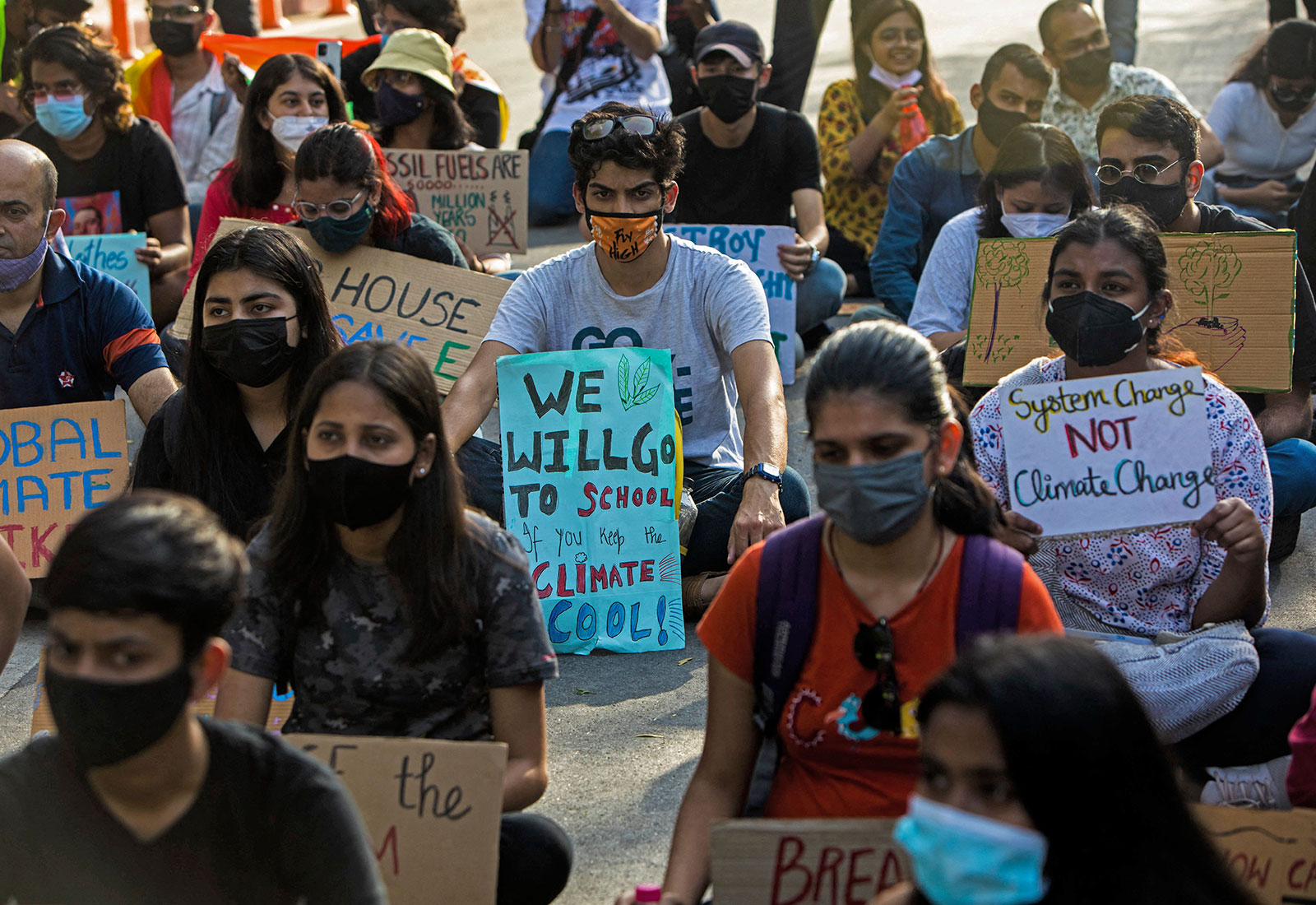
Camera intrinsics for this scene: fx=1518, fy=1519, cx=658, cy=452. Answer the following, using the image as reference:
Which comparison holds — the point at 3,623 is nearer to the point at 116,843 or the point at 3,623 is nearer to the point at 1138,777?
the point at 116,843

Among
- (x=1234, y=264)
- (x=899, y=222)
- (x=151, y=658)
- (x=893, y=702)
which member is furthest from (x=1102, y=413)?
(x=899, y=222)

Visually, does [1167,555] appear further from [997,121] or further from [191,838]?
[997,121]

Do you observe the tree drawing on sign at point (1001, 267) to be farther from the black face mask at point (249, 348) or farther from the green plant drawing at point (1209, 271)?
the black face mask at point (249, 348)

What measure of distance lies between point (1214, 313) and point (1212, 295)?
0.06 m

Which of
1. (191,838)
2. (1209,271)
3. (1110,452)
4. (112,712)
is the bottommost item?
A: (191,838)

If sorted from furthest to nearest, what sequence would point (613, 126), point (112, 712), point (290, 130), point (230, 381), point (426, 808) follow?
point (290, 130), point (613, 126), point (230, 381), point (426, 808), point (112, 712)

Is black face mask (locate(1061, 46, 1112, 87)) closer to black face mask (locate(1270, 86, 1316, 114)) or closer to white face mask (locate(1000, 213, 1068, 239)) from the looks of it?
black face mask (locate(1270, 86, 1316, 114))

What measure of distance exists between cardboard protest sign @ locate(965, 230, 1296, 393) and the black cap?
2.62 meters

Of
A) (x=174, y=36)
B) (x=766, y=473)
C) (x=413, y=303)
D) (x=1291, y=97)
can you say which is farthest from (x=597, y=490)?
(x=1291, y=97)

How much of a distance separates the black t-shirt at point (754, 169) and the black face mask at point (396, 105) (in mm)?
1395

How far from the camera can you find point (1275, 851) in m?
2.74

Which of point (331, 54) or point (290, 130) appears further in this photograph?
point (331, 54)

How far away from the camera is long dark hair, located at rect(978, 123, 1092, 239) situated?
555 cm

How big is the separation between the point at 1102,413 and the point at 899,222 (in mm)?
3764
